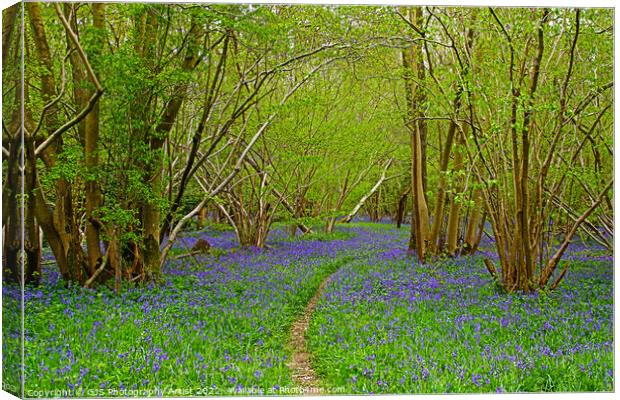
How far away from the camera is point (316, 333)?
261 inches

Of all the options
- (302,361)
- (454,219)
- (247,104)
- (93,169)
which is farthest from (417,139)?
(302,361)

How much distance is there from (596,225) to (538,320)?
1782 millimetres

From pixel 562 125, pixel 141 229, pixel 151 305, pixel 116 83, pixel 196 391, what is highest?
pixel 116 83

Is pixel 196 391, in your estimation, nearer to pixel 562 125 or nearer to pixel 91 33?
pixel 91 33

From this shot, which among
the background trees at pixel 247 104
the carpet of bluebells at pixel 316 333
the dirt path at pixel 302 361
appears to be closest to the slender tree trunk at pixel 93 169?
the background trees at pixel 247 104

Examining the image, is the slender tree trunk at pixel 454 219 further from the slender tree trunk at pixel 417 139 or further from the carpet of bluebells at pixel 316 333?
the carpet of bluebells at pixel 316 333

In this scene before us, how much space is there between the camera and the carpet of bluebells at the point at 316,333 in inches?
229

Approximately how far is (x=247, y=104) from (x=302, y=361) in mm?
3245

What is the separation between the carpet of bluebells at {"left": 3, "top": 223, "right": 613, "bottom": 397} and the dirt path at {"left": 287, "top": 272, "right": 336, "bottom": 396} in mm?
74

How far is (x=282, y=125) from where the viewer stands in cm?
916

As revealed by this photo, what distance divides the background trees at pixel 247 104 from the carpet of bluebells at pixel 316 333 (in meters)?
0.51

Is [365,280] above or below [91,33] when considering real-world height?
below

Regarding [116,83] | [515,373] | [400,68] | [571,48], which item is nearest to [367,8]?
[400,68]

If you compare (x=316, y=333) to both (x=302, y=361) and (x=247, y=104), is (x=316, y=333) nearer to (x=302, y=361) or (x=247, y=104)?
(x=302, y=361)
